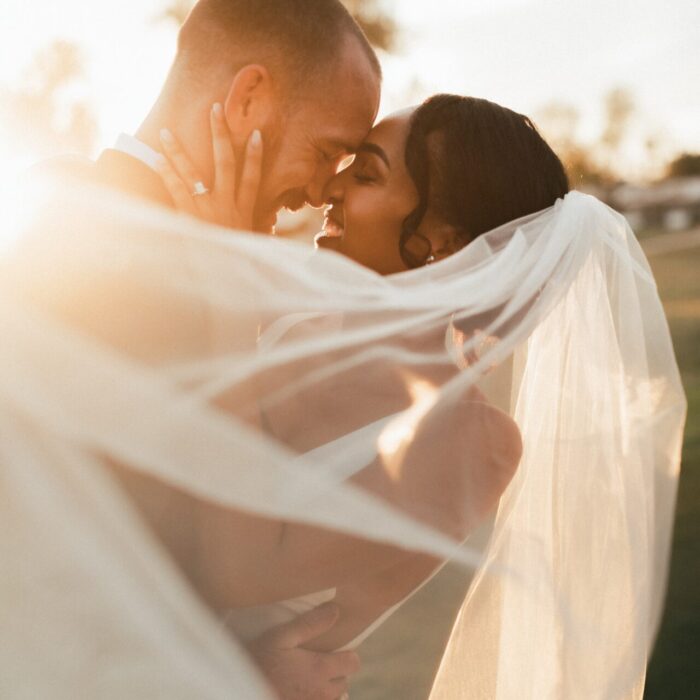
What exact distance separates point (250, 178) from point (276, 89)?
0.88 feet

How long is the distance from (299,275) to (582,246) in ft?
2.44

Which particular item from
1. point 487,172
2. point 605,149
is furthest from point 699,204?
point 487,172

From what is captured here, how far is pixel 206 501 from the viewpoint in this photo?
171 centimetres

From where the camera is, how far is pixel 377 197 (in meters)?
2.59

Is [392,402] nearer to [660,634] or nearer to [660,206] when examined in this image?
[660,634]

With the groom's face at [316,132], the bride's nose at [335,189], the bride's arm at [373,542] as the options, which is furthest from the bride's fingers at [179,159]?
the bride's arm at [373,542]

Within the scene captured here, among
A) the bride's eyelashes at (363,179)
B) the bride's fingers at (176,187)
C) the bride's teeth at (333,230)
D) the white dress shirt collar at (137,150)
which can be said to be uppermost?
the white dress shirt collar at (137,150)

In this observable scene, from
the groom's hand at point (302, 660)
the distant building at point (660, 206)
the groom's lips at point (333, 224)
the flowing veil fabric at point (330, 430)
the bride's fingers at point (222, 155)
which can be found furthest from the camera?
the distant building at point (660, 206)

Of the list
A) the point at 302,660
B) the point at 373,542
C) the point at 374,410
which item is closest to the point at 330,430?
the point at 374,410

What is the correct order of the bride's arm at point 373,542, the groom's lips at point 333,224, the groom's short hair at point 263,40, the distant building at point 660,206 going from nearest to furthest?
the bride's arm at point 373,542 → the groom's short hair at point 263,40 → the groom's lips at point 333,224 → the distant building at point 660,206

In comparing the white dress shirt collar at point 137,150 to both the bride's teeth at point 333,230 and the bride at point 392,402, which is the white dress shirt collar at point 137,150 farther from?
the bride's teeth at point 333,230

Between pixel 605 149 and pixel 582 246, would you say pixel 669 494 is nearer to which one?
pixel 582 246

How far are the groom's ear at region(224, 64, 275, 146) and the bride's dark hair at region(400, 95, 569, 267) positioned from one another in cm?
40

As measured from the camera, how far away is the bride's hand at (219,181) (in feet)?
7.25
